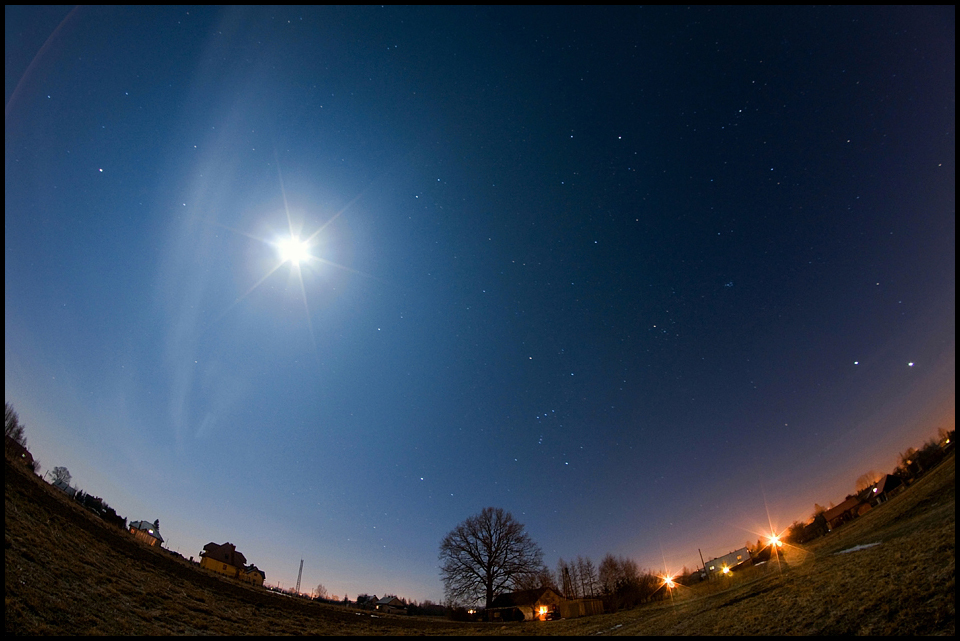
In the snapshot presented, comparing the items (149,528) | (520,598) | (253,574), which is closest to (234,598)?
(520,598)

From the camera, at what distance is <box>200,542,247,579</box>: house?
6271 centimetres

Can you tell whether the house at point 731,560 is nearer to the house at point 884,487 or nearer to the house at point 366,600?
the house at point 884,487

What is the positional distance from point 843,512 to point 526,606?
68064 millimetres

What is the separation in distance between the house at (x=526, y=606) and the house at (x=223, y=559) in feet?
144

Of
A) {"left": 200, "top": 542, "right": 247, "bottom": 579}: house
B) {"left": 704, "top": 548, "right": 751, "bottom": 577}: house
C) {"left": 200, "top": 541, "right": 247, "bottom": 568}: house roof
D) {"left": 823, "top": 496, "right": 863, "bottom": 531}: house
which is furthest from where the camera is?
{"left": 704, "top": 548, "right": 751, "bottom": 577}: house

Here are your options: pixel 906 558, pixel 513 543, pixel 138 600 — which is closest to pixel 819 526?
pixel 513 543

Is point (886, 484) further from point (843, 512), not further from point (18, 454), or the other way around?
point (18, 454)

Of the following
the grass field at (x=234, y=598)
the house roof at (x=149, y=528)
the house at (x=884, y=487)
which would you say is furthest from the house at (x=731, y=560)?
the house roof at (x=149, y=528)

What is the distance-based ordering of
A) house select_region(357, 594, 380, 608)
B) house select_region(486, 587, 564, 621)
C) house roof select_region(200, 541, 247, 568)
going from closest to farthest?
house select_region(486, 587, 564, 621), house roof select_region(200, 541, 247, 568), house select_region(357, 594, 380, 608)

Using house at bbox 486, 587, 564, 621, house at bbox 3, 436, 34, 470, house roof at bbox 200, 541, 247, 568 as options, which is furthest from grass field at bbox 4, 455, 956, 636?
house roof at bbox 200, 541, 247, 568

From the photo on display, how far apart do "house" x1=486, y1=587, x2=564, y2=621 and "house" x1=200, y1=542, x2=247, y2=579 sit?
144 ft

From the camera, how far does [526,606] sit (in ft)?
169

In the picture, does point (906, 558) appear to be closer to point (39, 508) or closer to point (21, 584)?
point (21, 584)

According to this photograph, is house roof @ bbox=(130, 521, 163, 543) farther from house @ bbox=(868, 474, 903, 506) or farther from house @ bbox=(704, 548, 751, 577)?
house @ bbox=(868, 474, 903, 506)
